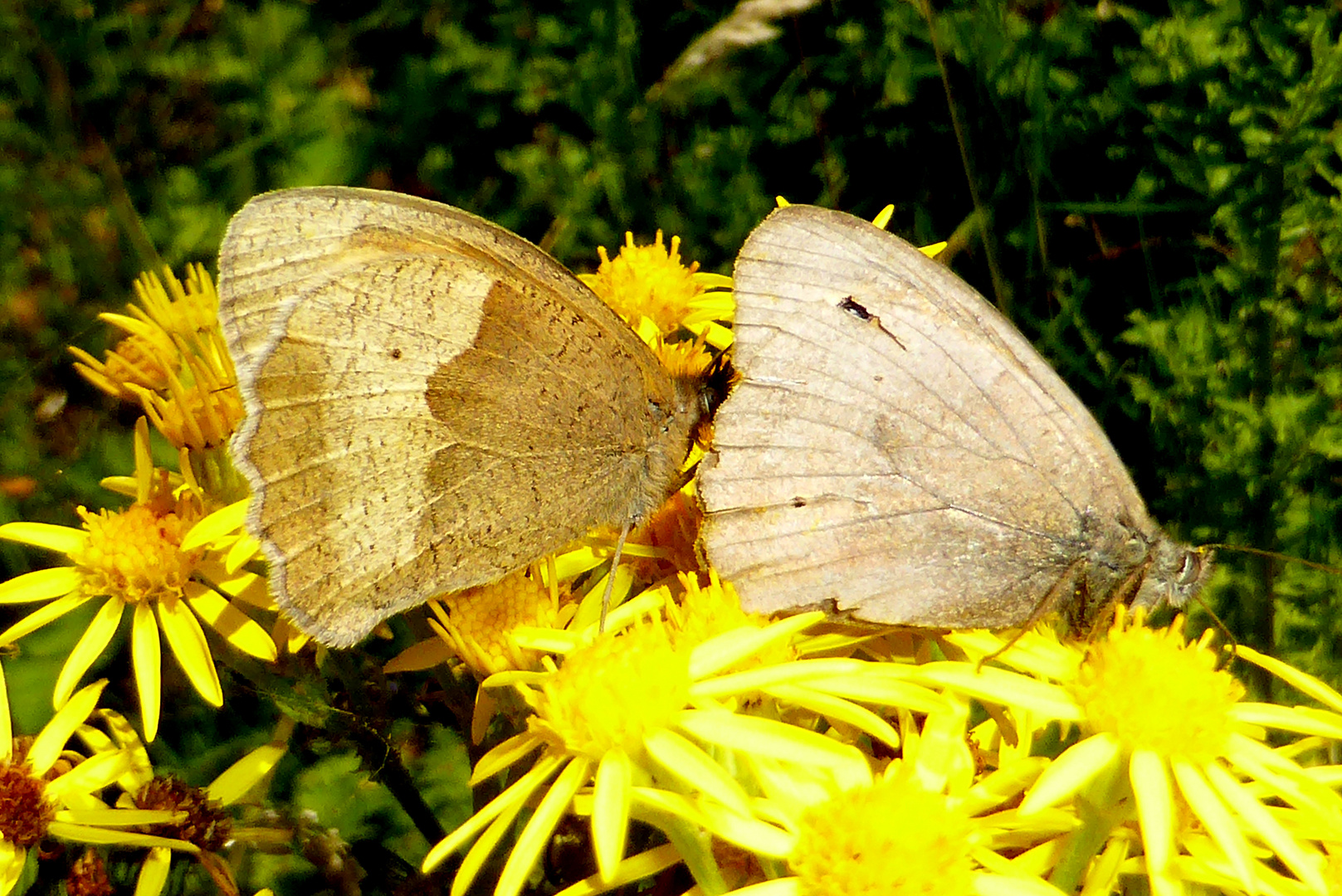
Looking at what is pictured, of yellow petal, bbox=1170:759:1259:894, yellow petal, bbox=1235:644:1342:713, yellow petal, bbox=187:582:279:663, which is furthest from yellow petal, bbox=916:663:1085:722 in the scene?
yellow petal, bbox=187:582:279:663

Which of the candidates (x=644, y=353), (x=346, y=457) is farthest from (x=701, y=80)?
(x=346, y=457)

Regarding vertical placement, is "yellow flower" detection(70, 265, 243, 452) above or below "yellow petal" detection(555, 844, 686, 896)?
above

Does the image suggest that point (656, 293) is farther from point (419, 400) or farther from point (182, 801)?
point (182, 801)

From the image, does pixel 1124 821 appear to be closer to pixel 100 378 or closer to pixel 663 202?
pixel 100 378

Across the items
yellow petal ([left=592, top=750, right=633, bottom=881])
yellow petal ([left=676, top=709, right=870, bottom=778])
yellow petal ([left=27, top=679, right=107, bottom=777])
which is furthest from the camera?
yellow petal ([left=27, top=679, right=107, bottom=777])

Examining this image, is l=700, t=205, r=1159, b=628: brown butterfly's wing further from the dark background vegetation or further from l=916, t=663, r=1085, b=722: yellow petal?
the dark background vegetation

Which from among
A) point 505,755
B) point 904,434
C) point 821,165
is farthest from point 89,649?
point 821,165

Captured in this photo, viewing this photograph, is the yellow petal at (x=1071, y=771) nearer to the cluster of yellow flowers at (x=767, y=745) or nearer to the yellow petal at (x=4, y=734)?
the cluster of yellow flowers at (x=767, y=745)

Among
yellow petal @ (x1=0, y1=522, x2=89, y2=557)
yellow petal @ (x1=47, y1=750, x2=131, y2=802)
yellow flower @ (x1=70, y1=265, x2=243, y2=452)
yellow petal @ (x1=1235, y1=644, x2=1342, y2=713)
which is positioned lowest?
yellow petal @ (x1=1235, y1=644, x2=1342, y2=713)
